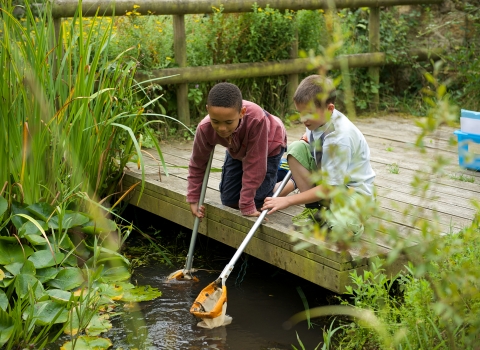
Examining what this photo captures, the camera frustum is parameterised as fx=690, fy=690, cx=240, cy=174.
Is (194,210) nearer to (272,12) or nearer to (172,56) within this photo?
(172,56)

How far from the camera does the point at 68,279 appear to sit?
3146 millimetres

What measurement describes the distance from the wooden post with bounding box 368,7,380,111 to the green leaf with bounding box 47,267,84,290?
422 centimetres

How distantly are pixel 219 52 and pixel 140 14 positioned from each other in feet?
2.74

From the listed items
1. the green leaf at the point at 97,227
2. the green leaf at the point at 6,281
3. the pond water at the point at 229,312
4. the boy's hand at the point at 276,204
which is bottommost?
the pond water at the point at 229,312

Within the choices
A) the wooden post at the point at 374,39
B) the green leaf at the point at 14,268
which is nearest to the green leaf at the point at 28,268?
the green leaf at the point at 14,268

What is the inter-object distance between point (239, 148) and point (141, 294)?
0.92 m

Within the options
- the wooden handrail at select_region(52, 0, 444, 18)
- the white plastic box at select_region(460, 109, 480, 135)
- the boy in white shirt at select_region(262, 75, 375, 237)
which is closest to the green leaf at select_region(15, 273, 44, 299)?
the boy in white shirt at select_region(262, 75, 375, 237)

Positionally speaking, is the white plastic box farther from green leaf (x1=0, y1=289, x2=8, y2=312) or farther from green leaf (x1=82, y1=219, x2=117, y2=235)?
green leaf (x1=0, y1=289, x2=8, y2=312)

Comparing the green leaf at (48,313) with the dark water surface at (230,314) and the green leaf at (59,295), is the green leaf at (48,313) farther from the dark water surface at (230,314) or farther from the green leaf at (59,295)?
the dark water surface at (230,314)

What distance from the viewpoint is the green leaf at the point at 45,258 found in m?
3.10

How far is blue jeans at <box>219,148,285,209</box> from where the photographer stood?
152 inches

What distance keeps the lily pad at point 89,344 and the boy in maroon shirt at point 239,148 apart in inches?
40.6

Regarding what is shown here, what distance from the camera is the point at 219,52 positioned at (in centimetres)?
587

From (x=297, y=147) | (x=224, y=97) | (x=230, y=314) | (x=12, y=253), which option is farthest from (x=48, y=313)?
(x=297, y=147)
